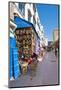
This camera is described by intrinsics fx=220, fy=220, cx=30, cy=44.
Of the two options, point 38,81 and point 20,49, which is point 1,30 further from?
point 38,81

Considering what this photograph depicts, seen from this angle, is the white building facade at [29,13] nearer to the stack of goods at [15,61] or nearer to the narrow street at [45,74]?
the narrow street at [45,74]

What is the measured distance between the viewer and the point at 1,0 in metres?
2.30

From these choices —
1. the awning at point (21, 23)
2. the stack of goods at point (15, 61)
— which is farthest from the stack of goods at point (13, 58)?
the awning at point (21, 23)

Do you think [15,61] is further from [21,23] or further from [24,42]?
[21,23]

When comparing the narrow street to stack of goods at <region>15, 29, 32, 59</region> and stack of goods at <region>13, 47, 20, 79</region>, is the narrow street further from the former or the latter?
stack of goods at <region>15, 29, 32, 59</region>

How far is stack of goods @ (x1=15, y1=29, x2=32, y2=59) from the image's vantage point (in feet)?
7.62

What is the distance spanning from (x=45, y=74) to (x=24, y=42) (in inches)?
16.4

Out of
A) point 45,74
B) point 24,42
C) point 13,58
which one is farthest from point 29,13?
point 45,74

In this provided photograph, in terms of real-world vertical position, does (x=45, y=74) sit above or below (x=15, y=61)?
below

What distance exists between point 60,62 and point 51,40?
265 mm

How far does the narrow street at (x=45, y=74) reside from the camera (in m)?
2.33

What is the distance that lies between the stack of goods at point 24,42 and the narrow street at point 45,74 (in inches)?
7.2

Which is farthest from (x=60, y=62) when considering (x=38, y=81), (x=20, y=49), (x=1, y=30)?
(x=1, y=30)

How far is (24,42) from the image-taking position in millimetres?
2334
